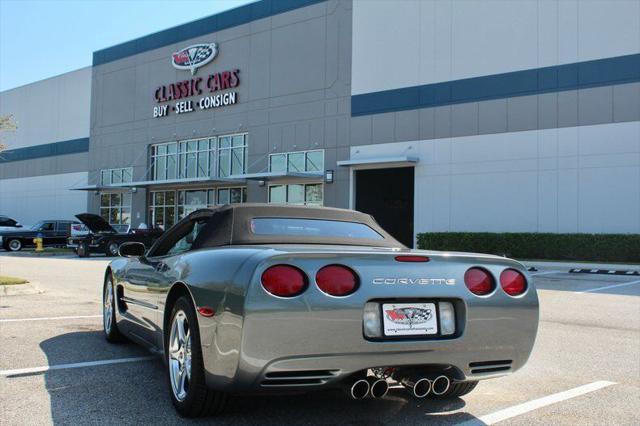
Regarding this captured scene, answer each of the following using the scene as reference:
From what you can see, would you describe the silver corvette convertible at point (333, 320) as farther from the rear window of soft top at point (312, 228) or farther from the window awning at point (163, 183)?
the window awning at point (163, 183)

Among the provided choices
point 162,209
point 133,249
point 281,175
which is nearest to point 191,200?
point 162,209

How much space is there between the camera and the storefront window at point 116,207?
127ft

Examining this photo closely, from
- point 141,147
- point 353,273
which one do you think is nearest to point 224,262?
point 353,273

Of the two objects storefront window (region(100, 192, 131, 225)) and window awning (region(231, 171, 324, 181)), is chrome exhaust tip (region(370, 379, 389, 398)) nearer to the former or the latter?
window awning (region(231, 171, 324, 181))

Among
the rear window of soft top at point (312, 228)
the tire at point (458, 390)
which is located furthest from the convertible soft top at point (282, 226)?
the tire at point (458, 390)

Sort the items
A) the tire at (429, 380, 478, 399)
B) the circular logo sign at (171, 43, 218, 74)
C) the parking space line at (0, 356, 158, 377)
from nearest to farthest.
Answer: the tire at (429, 380, 478, 399) → the parking space line at (0, 356, 158, 377) → the circular logo sign at (171, 43, 218, 74)

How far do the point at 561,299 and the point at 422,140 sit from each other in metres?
15.9

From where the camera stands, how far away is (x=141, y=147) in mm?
38031

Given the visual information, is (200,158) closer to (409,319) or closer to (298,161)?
(298,161)

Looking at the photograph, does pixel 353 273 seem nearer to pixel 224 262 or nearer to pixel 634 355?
pixel 224 262

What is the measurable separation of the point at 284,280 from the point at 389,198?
2852cm

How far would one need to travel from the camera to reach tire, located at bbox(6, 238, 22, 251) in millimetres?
29797

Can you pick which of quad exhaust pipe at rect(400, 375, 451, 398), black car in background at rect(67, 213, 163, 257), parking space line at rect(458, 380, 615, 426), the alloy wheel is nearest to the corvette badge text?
quad exhaust pipe at rect(400, 375, 451, 398)

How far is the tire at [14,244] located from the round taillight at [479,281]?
30706mm
